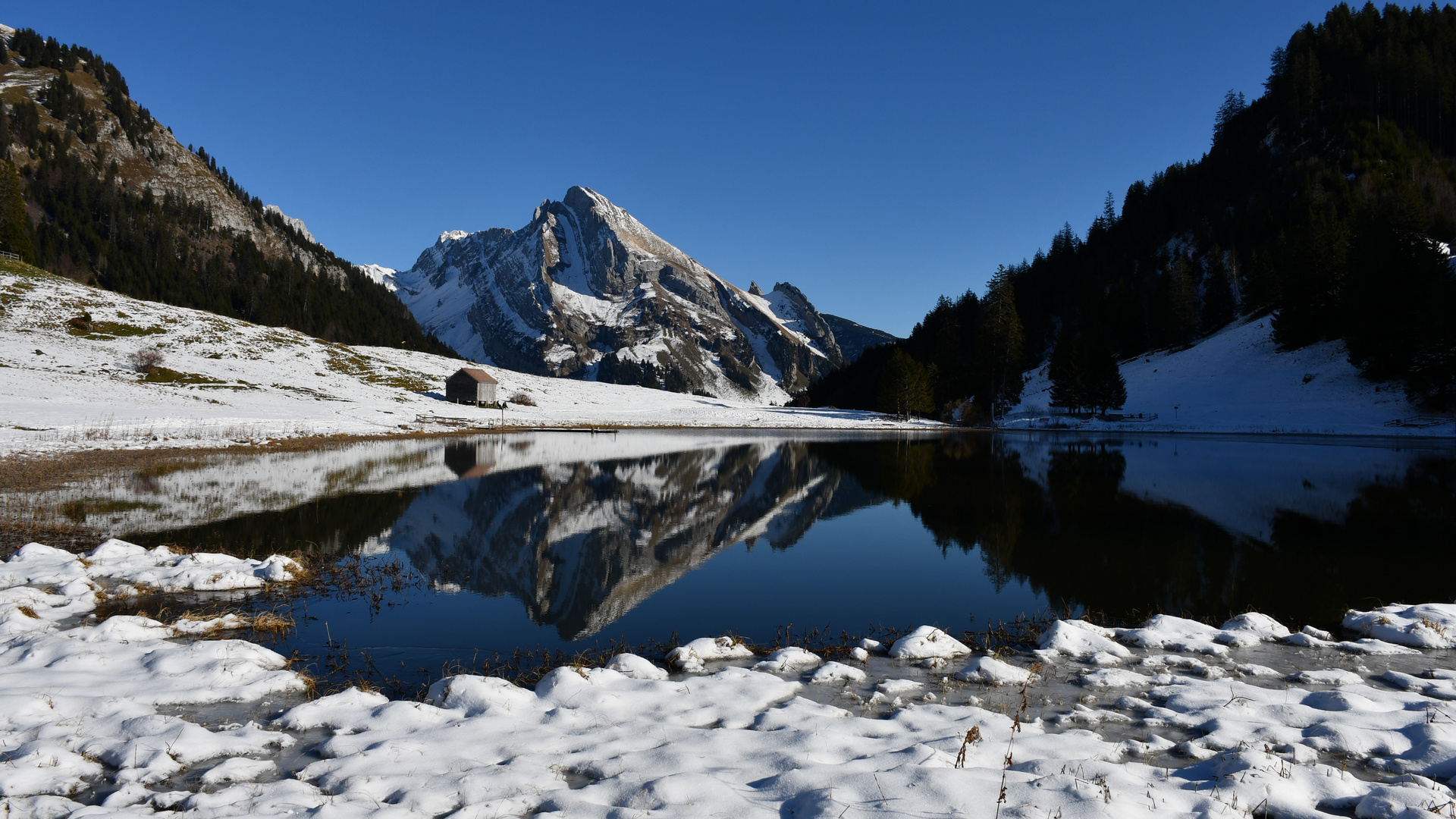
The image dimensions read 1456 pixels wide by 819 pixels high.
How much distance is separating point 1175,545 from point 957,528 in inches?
213

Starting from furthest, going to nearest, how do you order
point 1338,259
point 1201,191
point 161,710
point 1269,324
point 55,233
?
point 1201,191
point 55,233
point 1269,324
point 1338,259
point 161,710

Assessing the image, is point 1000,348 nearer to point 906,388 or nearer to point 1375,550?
point 906,388

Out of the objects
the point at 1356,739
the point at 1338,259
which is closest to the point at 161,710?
the point at 1356,739

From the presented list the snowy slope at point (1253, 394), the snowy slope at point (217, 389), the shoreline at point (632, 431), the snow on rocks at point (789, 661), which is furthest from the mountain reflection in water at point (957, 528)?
the snowy slope at point (1253, 394)

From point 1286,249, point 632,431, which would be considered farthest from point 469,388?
point 1286,249

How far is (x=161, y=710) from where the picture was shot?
6.64 meters

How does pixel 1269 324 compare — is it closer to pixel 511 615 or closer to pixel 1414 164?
pixel 1414 164

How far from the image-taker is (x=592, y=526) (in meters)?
19.2

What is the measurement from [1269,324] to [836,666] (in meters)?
101

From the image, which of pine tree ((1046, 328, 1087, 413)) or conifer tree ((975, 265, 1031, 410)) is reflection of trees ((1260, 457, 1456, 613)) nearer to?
pine tree ((1046, 328, 1087, 413))

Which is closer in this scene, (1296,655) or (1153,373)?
(1296,655)

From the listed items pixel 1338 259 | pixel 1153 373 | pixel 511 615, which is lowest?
pixel 511 615

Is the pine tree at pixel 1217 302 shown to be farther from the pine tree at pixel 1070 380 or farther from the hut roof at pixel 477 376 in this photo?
the hut roof at pixel 477 376

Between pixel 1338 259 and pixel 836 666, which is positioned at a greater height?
pixel 1338 259
